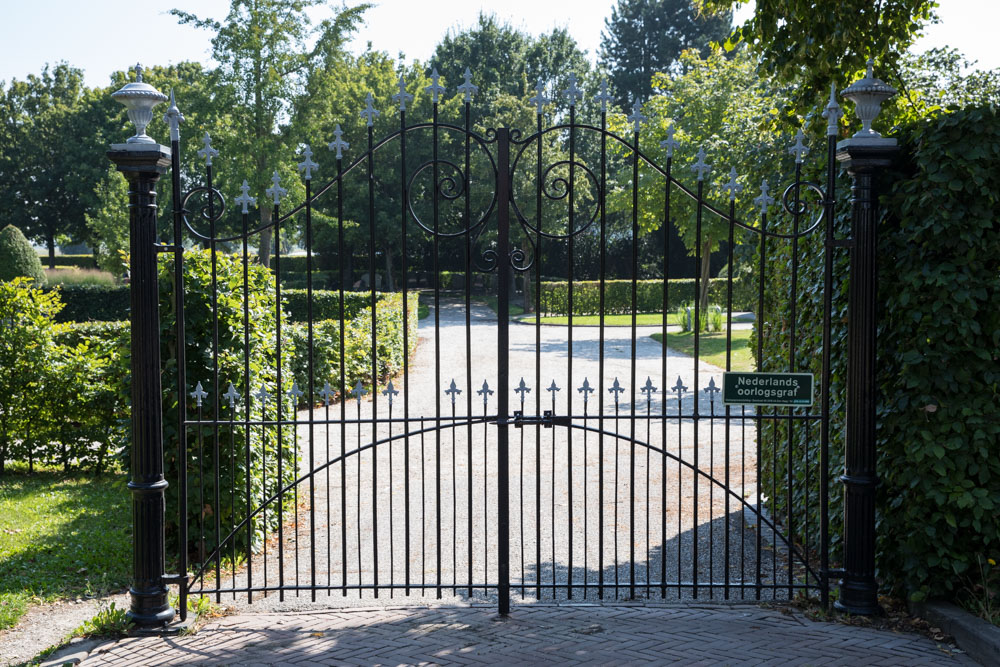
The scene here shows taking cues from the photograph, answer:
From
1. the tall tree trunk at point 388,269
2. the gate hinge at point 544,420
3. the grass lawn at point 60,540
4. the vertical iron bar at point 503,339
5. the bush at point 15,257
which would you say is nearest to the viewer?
the vertical iron bar at point 503,339

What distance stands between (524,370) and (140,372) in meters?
11.2

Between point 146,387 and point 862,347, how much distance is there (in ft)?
12.5

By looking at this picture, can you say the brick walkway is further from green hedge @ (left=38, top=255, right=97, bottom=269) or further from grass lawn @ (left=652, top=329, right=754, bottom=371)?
green hedge @ (left=38, top=255, right=97, bottom=269)

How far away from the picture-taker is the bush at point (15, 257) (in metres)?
28.5

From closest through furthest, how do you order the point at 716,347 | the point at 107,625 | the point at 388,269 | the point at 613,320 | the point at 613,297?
1. the point at 107,625
2. the point at 716,347
3. the point at 613,320
4. the point at 613,297
5. the point at 388,269

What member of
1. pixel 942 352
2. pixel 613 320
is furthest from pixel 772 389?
pixel 613 320

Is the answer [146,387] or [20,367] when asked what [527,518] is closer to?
[146,387]

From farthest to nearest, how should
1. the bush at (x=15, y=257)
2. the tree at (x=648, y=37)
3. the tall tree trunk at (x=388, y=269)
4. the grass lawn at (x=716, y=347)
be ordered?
the tree at (x=648, y=37) < the tall tree trunk at (x=388, y=269) < the bush at (x=15, y=257) < the grass lawn at (x=716, y=347)

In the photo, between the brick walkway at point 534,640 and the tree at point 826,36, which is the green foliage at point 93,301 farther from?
the brick walkway at point 534,640

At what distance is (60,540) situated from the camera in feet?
20.6

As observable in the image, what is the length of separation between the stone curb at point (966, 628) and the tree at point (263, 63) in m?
24.9

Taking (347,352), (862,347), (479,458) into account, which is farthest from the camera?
(347,352)

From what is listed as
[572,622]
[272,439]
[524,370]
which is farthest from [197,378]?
[524,370]

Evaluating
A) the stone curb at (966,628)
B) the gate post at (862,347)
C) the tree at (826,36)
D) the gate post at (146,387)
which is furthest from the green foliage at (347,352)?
the stone curb at (966,628)
